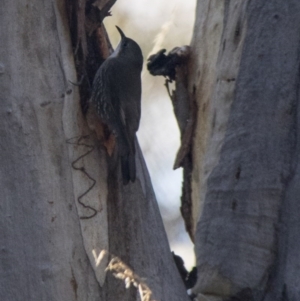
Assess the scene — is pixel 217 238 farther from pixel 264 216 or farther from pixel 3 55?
pixel 3 55

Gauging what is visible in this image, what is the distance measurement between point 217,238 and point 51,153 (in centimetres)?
54

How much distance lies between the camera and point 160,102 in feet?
14.4

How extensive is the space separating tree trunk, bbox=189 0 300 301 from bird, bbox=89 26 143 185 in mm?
265

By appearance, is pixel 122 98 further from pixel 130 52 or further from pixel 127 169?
pixel 127 169

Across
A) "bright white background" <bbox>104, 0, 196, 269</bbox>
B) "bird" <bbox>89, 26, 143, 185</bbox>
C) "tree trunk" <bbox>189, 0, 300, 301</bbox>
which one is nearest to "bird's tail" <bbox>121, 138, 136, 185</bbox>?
"bird" <bbox>89, 26, 143, 185</bbox>

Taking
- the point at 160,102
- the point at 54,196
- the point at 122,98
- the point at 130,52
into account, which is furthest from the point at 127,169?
the point at 160,102

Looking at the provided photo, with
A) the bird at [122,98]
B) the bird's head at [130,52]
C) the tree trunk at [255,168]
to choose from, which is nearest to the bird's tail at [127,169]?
the bird at [122,98]

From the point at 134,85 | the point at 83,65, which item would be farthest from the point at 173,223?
the point at 83,65

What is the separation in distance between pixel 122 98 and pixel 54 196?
985mm

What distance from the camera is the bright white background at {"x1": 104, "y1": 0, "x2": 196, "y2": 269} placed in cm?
413

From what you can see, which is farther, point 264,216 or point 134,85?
point 134,85

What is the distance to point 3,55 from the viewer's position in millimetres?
2320

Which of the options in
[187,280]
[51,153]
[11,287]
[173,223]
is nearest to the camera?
[11,287]

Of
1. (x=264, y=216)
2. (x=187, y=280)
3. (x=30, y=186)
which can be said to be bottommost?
(x=187, y=280)
